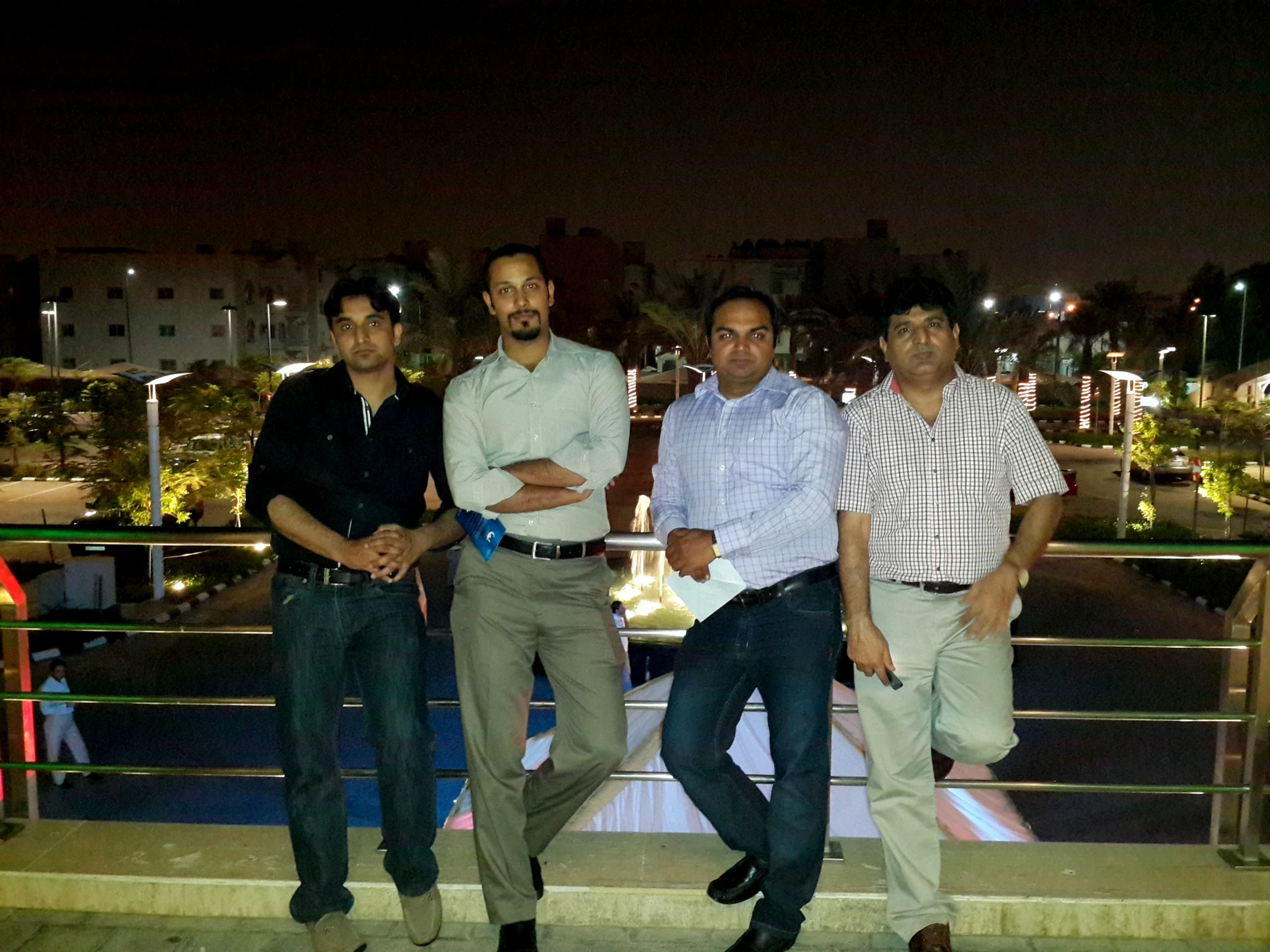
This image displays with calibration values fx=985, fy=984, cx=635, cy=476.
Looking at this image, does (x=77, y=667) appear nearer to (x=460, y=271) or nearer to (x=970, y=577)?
(x=970, y=577)

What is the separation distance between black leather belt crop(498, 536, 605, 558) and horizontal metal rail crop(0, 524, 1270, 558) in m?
0.18

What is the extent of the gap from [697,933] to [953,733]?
3.02ft

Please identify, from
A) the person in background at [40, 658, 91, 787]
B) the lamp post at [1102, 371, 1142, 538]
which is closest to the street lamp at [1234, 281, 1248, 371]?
the lamp post at [1102, 371, 1142, 538]

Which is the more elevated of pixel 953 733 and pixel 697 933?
pixel 953 733

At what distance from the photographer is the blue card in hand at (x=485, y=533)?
269 cm

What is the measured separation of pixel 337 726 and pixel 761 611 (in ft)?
3.94

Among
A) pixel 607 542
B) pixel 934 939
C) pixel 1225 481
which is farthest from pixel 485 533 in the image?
pixel 1225 481

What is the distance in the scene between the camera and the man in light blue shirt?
2568mm

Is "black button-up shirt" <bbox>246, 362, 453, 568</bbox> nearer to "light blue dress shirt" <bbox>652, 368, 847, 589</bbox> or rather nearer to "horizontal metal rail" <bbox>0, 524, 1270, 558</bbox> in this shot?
"horizontal metal rail" <bbox>0, 524, 1270, 558</bbox>

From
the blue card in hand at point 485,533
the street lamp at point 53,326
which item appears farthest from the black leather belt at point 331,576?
the street lamp at point 53,326

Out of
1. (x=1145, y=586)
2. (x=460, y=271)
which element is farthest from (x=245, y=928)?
(x=460, y=271)

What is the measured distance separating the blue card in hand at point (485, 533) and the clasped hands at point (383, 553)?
17cm

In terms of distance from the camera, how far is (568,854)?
9.81ft

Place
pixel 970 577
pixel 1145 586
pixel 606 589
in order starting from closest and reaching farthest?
pixel 970 577 → pixel 606 589 → pixel 1145 586
